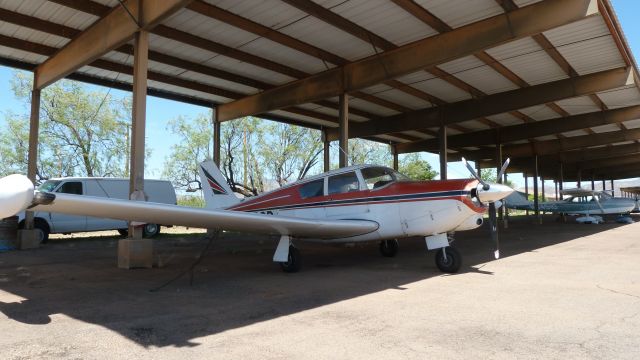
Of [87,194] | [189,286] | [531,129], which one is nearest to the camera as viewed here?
[189,286]

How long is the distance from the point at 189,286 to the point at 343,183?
373 centimetres

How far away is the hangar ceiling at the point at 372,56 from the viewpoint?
973 centimetres

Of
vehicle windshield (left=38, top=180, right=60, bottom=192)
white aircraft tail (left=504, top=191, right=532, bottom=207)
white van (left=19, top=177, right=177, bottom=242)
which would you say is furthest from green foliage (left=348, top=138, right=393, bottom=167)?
vehicle windshield (left=38, top=180, right=60, bottom=192)

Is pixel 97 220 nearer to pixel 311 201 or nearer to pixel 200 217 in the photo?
pixel 311 201

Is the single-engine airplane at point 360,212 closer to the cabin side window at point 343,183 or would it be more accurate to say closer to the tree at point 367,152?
the cabin side window at point 343,183

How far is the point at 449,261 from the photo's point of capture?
7.71 meters

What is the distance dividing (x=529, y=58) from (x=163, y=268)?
11.7 m

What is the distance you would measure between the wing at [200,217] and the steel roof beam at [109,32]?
14.3 feet

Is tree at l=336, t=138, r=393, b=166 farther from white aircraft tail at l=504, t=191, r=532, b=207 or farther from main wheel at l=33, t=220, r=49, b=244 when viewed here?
main wheel at l=33, t=220, r=49, b=244

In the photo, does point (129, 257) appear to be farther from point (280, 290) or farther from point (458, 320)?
point (458, 320)

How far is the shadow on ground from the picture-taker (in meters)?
4.60

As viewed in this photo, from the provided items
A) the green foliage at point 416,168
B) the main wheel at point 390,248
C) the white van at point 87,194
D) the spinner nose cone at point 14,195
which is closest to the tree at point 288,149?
the green foliage at point 416,168

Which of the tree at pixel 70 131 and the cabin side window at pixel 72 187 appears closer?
the cabin side window at pixel 72 187

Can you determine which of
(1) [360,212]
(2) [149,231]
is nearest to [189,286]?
(1) [360,212]
